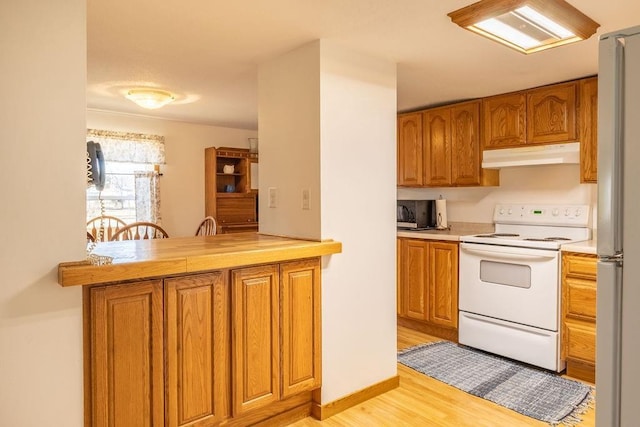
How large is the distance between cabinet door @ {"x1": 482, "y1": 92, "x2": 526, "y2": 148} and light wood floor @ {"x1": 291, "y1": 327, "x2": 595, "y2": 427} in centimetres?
204

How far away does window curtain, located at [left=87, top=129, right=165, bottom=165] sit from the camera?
14.9ft

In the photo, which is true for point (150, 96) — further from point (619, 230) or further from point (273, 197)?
point (619, 230)

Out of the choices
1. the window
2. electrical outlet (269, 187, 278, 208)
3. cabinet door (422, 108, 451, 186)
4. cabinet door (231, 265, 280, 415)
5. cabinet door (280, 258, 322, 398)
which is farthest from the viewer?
the window

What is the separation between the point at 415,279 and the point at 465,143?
131 cm

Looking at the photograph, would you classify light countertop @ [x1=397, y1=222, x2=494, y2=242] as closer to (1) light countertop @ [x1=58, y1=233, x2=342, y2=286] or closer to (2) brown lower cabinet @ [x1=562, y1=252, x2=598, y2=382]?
(2) brown lower cabinet @ [x1=562, y1=252, x2=598, y2=382]

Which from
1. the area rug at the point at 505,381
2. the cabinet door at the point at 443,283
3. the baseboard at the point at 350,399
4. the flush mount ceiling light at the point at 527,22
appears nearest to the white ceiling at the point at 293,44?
the flush mount ceiling light at the point at 527,22

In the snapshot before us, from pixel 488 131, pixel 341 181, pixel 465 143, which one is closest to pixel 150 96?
pixel 341 181

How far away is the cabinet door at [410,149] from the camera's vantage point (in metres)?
4.21

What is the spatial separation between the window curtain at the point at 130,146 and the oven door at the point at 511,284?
11.5 ft

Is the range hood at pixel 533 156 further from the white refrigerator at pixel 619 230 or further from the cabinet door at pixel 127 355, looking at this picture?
the cabinet door at pixel 127 355

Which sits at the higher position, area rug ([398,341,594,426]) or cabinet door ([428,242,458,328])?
cabinet door ([428,242,458,328])

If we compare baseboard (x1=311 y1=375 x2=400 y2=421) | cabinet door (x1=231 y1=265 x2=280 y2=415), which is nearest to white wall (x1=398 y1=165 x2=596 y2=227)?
baseboard (x1=311 y1=375 x2=400 y2=421)

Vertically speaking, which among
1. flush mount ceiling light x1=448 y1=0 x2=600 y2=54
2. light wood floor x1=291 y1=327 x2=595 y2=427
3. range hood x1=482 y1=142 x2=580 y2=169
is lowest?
light wood floor x1=291 y1=327 x2=595 y2=427

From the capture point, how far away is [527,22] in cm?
209
